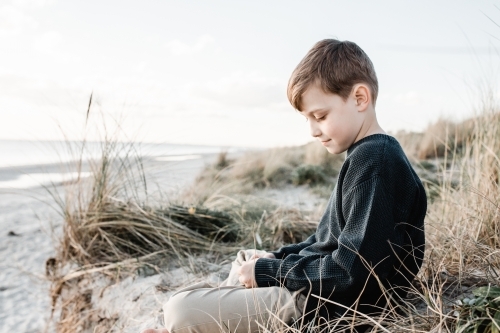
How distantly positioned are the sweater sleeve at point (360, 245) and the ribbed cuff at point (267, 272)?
10 centimetres

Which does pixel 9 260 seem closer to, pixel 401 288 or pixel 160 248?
pixel 160 248

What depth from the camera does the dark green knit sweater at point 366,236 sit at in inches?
53.9

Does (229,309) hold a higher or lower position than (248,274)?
lower

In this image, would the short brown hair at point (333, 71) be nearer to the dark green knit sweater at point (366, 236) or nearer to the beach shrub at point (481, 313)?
the dark green knit sweater at point (366, 236)

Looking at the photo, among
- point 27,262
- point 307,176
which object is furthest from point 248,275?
point 307,176

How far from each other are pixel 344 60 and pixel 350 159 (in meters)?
0.35

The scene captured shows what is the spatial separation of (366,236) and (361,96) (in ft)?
1.58

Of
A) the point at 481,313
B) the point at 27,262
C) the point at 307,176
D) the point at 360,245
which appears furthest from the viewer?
the point at 307,176

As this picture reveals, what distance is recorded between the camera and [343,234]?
4.65 feet

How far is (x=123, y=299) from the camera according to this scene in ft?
8.22

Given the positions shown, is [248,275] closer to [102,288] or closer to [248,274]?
[248,274]

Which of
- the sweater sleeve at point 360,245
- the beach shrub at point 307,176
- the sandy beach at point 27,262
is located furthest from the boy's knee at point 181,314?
the beach shrub at point 307,176

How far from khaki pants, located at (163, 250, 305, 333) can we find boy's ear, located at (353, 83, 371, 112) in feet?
2.23

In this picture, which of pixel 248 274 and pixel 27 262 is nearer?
pixel 248 274
